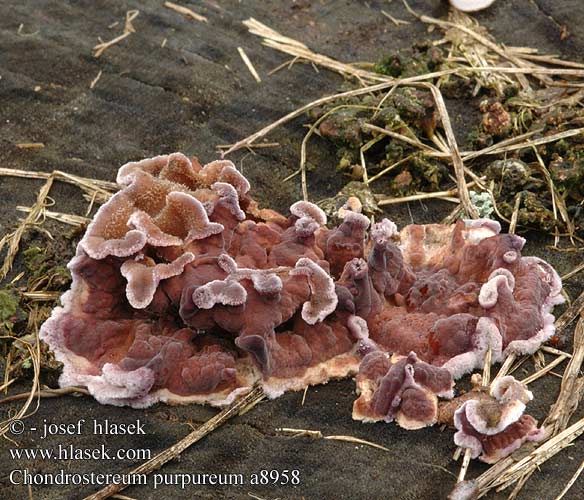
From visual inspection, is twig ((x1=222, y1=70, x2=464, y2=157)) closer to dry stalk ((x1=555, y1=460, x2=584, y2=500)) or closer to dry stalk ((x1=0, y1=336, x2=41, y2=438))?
dry stalk ((x1=0, y1=336, x2=41, y2=438))

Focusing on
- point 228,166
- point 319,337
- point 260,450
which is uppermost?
point 228,166

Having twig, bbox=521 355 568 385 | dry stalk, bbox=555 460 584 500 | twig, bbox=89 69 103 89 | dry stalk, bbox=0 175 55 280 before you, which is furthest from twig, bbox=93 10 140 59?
dry stalk, bbox=555 460 584 500

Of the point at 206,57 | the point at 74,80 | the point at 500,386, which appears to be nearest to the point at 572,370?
the point at 500,386

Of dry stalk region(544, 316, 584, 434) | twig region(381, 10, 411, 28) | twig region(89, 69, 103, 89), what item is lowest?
twig region(89, 69, 103, 89)

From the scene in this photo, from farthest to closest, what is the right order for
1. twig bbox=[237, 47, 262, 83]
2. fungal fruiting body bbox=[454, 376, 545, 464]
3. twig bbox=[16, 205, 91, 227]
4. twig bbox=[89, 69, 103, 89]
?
twig bbox=[237, 47, 262, 83]
twig bbox=[89, 69, 103, 89]
twig bbox=[16, 205, 91, 227]
fungal fruiting body bbox=[454, 376, 545, 464]

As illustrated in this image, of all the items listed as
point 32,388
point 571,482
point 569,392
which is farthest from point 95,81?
point 571,482

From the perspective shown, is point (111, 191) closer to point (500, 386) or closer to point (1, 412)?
point (1, 412)
